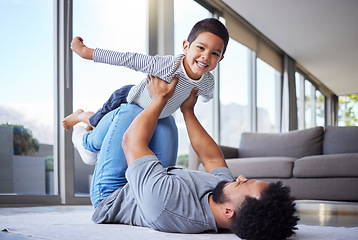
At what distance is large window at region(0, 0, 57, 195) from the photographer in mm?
3551

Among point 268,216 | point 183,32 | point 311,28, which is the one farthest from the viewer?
point 311,28

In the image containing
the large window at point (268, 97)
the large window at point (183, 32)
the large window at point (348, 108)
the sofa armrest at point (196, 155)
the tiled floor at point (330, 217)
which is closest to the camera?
the tiled floor at point (330, 217)

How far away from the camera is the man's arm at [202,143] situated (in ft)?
6.40

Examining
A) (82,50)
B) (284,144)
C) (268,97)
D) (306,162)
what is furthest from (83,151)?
(268,97)

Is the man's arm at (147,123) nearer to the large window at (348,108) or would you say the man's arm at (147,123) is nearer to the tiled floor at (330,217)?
the tiled floor at (330,217)

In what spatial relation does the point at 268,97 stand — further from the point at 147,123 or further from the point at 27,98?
the point at 147,123

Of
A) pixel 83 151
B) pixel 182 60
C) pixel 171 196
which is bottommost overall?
pixel 171 196

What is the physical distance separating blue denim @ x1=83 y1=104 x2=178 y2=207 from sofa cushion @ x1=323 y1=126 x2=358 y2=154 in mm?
3051

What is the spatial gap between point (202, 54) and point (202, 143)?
0.43 metres

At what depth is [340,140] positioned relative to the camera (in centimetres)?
Answer: 449

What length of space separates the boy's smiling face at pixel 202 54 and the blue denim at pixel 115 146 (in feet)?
0.95

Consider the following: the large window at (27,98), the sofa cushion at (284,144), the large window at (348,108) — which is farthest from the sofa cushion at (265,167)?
the large window at (348,108)

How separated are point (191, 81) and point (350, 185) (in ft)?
8.03

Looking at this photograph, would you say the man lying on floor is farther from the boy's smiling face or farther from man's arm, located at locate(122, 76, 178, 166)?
the boy's smiling face
